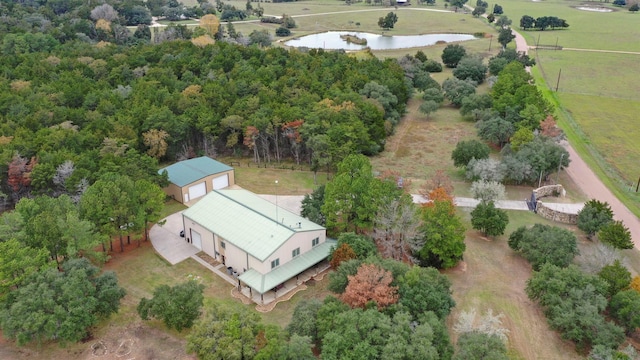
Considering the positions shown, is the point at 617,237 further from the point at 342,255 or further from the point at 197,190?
the point at 197,190

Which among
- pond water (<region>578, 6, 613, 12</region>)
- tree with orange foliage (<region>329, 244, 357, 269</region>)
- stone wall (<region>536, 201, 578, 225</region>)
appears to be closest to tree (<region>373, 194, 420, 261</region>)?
tree with orange foliage (<region>329, 244, 357, 269</region>)

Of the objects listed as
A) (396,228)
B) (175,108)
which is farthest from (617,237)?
(175,108)

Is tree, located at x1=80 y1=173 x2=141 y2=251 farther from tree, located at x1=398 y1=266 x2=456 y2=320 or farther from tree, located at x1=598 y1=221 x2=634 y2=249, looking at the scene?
tree, located at x1=598 y1=221 x2=634 y2=249

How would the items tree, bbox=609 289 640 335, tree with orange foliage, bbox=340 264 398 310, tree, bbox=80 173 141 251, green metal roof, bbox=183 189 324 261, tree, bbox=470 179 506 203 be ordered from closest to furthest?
tree with orange foliage, bbox=340 264 398 310 → tree, bbox=609 289 640 335 → green metal roof, bbox=183 189 324 261 → tree, bbox=80 173 141 251 → tree, bbox=470 179 506 203

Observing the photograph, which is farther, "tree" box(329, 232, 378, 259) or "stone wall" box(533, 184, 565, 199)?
"stone wall" box(533, 184, 565, 199)

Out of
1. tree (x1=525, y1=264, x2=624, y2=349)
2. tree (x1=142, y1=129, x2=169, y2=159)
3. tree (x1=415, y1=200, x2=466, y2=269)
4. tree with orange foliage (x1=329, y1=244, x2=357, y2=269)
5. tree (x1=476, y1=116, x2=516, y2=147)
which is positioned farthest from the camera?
tree (x1=476, y1=116, x2=516, y2=147)

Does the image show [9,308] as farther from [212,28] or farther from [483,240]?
[212,28]

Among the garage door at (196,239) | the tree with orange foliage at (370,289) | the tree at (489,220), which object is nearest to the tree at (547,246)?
the tree at (489,220)

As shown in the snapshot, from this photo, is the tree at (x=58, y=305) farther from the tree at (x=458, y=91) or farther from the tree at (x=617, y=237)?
the tree at (x=458, y=91)
